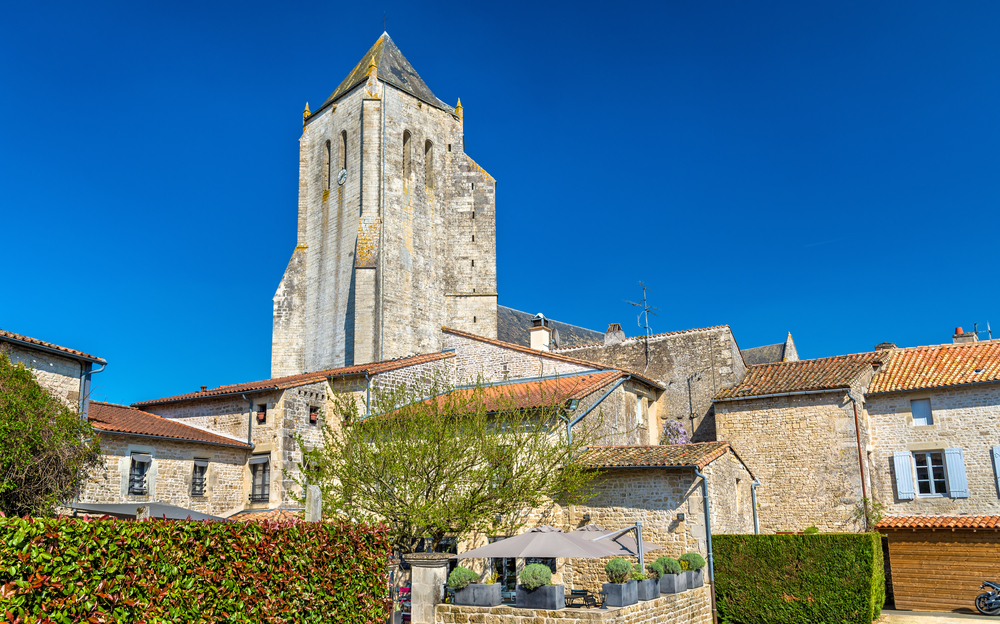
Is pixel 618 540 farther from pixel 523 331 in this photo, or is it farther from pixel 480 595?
pixel 523 331

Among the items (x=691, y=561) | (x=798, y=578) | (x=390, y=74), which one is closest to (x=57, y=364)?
(x=691, y=561)

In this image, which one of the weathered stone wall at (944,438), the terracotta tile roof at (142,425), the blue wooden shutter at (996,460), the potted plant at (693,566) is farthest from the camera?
the weathered stone wall at (944,438)

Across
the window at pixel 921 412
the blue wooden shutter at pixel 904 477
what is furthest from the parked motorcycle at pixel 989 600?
the window at pixel 921 412

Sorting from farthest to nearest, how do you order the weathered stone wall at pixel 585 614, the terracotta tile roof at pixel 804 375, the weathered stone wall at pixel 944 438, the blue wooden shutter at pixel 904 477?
the terracotta tile roof at pixel 804 375 → the blue wooden shutter at pixel 904 477 → the weathered stone wall at pixel 944 438 → the weathered stone wall at pixel 585 614

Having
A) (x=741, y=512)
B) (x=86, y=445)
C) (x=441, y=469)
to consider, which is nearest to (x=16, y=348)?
(x=86, y=445)

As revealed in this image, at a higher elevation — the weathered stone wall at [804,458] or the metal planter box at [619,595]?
the weathered stone wall at [804,458]

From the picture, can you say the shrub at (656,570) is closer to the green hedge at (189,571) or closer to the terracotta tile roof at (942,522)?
the green hedge at (189,571)

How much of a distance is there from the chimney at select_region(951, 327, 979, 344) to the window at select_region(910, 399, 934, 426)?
221 inches

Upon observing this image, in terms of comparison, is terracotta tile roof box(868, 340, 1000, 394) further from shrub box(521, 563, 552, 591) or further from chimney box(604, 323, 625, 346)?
shrub box(521, 563, 552, 591)

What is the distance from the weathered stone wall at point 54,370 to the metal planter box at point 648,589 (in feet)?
37.7

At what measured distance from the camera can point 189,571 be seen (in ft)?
→ 25.0

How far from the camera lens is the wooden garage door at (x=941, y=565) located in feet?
54.4

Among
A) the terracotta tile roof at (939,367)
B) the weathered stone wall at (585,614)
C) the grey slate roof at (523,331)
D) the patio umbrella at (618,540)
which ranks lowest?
the weathered stone wall at (585,614)

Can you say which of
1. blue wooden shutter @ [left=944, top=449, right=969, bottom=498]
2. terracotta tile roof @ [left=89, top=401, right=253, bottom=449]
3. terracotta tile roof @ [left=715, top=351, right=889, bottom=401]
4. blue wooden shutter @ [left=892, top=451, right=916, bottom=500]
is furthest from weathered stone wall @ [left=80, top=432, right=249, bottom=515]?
blue wooden shutter @ [left=944, top=449, right=969, bottom=498]
